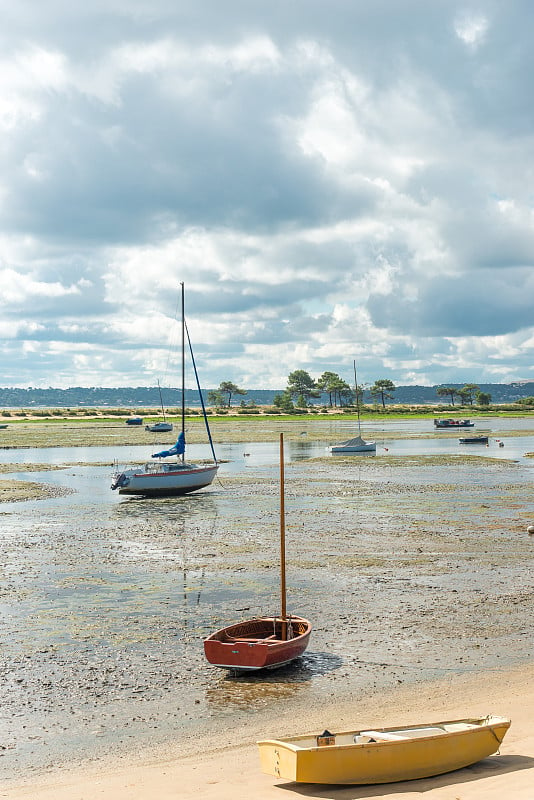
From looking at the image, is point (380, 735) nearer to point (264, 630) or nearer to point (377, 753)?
point (377, 753)

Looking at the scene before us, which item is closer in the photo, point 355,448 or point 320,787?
point 320,787

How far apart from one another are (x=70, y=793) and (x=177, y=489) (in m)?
38.5

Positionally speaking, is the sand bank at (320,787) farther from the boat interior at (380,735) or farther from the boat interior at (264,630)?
the boat interior at (264,630)

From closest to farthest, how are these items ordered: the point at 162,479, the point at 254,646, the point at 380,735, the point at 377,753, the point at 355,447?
the point at 377,753, the point at 380,735, the point at 254,646, the point at 162,479, the point at 355,447

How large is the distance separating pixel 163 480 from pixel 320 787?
3885cm

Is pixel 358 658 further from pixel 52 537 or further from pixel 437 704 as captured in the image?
pixel 52 537

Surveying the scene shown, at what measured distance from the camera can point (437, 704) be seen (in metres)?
15.8

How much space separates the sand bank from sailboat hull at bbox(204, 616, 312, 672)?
1951 mm

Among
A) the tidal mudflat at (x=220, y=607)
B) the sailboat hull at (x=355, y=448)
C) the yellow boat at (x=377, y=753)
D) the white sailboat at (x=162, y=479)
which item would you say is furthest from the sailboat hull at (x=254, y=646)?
the sailboat hull at (x=355, y=448)

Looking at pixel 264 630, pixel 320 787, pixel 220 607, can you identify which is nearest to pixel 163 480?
pixel 220 607

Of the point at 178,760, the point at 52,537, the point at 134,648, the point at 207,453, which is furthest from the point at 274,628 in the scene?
the point at 207,453

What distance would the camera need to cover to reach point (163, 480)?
5019 centimetres

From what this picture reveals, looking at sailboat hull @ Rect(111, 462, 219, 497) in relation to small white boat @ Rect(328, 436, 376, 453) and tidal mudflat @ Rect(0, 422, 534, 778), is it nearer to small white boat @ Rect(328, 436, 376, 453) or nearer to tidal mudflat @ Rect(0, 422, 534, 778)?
tidal mudflat @ Rect(0, 422, 534, 778)

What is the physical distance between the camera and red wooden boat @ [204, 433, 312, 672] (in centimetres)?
1750
